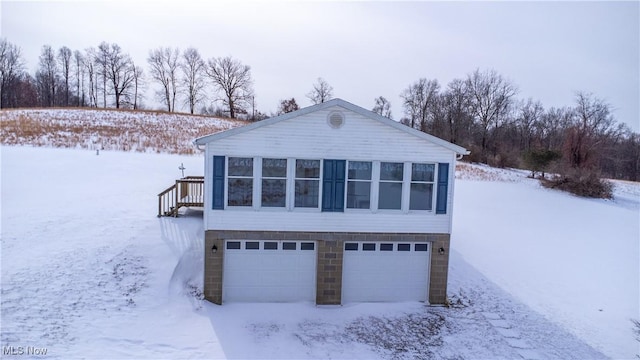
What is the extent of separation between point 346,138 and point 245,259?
4.52m

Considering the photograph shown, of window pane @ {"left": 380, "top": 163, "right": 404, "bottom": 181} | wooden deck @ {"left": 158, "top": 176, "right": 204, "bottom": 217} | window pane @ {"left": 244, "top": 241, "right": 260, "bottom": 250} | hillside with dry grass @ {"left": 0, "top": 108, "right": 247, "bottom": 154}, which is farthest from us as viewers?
hillside with dry grass @ {"left": 0, "top": 108, "right": 247, "bottom": 154}

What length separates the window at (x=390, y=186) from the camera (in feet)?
37.8

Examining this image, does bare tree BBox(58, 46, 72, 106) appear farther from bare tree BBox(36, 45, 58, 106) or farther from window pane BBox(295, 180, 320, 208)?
window pane BBox(295, 180, 320, 208)

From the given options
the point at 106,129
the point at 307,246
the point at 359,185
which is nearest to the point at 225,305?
the point at 307,246

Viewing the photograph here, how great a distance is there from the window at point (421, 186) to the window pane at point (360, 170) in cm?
130

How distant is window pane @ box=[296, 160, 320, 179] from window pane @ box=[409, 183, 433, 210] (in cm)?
285

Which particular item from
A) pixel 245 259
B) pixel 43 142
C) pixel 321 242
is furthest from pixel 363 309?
pixel 43 142

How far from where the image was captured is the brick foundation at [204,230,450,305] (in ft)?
36.6

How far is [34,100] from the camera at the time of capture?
5884 centimetres

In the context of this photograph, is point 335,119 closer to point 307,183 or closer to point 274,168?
point 307,183

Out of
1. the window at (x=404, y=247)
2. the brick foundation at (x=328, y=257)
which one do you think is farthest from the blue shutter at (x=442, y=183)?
the window at (x=404, y=247)

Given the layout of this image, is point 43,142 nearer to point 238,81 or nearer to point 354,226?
point 354,226

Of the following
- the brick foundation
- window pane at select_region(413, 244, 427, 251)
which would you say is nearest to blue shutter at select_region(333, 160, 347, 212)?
the brick foundation

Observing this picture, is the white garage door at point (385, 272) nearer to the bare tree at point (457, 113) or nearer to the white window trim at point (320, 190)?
the white window trim at point (320, 190)
